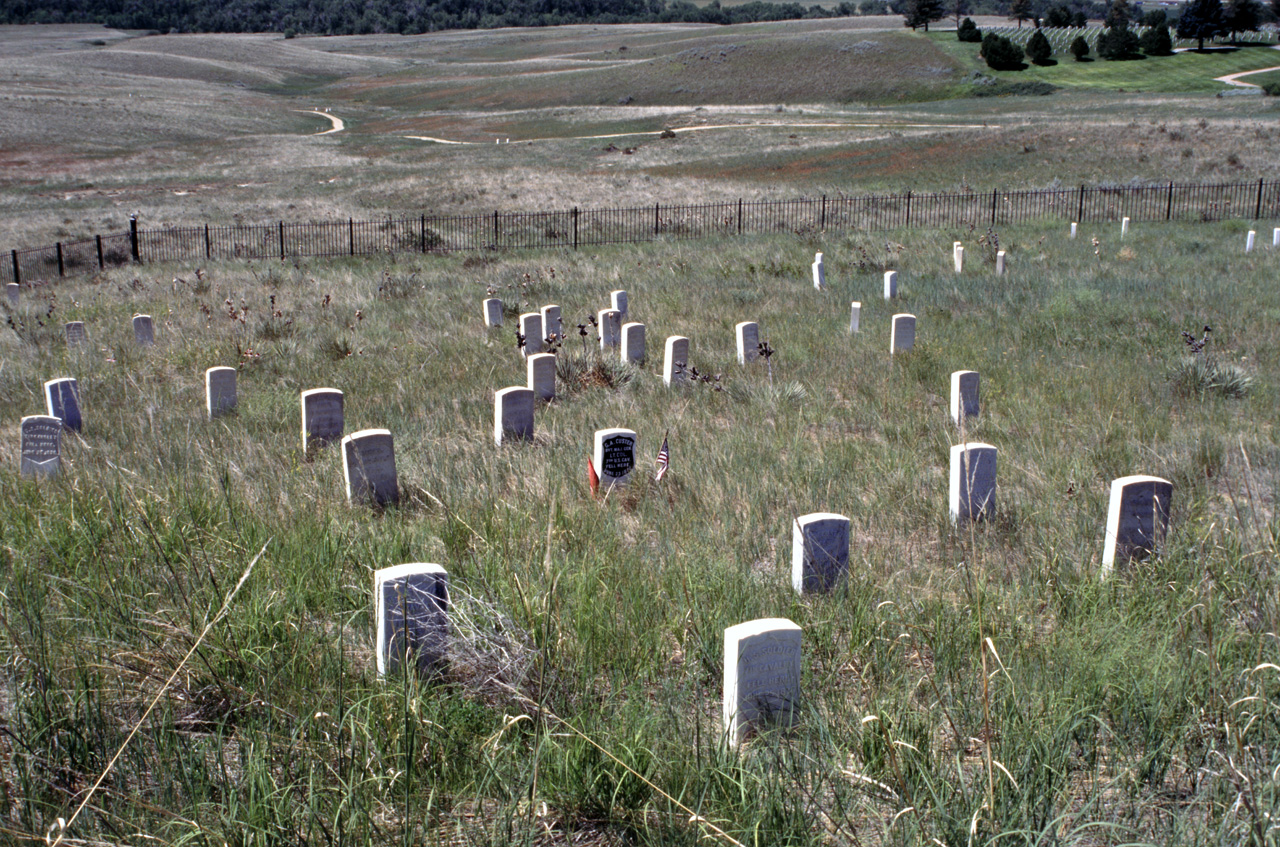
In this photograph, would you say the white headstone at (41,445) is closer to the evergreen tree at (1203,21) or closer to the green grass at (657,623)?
the green grass at (657,623)

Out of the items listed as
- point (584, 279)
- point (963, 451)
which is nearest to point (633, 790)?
point (963, 451)

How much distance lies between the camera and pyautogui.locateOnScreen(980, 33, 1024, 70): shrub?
3543 inches

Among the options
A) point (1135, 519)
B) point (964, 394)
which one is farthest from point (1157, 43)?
point (1135, 519)

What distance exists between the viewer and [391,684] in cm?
349

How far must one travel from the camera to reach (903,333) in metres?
11.0

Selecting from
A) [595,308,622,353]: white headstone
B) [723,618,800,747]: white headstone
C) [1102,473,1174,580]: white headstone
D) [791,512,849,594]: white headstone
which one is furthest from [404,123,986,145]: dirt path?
[723,618,800,747]: white headstone

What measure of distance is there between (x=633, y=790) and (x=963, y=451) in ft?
10.2

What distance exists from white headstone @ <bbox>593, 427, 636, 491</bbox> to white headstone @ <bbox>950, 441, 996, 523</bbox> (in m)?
2.09

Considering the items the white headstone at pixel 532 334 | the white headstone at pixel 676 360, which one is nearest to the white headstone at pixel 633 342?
the white headstone at pixel 676 360

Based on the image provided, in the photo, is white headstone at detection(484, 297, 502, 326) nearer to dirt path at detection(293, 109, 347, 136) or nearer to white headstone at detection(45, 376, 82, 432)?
white headstone at detection(45, 376, 82, 432)

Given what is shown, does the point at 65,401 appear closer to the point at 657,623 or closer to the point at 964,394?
the point at 657,623

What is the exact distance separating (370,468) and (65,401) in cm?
406

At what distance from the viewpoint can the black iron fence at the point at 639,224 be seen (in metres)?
24.8

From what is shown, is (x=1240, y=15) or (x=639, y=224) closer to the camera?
(x=639, y=224)
